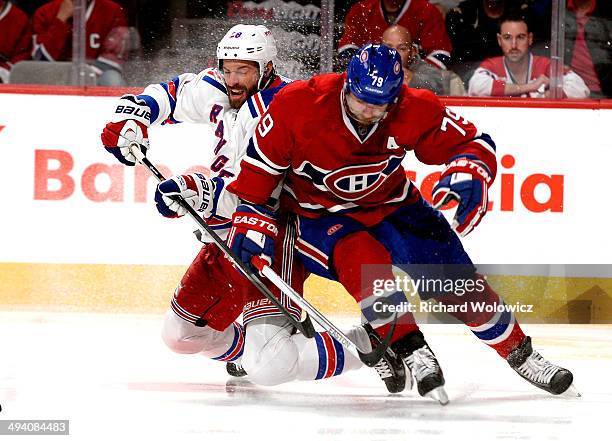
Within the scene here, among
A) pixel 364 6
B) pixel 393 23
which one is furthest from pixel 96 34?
pixel 393 23

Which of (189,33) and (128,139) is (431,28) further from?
(128,139)

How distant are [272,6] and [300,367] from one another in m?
2.34

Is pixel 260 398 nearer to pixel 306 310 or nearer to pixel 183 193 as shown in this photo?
pixel 306 310

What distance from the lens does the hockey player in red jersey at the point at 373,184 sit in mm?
3105

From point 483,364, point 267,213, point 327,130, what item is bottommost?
point 483,364

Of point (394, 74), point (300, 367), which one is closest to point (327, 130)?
point (394, 74)

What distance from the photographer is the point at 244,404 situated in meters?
3.24

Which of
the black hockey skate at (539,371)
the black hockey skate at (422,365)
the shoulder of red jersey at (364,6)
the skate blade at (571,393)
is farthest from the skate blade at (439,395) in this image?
the shoulder of red jersey at (364,6)

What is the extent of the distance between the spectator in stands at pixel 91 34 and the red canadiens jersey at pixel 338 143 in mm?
2164

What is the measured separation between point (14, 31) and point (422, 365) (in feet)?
9.58

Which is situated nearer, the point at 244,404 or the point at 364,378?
the point at 244,404

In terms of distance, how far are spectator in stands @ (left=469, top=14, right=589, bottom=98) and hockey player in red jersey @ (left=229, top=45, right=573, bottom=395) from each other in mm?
1871

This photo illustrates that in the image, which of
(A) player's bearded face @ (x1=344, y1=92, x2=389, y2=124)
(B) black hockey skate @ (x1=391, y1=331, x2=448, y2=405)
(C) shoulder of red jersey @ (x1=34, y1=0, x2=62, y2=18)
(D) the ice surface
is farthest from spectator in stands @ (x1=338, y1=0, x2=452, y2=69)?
(B) black hockey skate @ (x1=391, y1=331, x2=448, y2=405)

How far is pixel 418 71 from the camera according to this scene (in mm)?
5176
